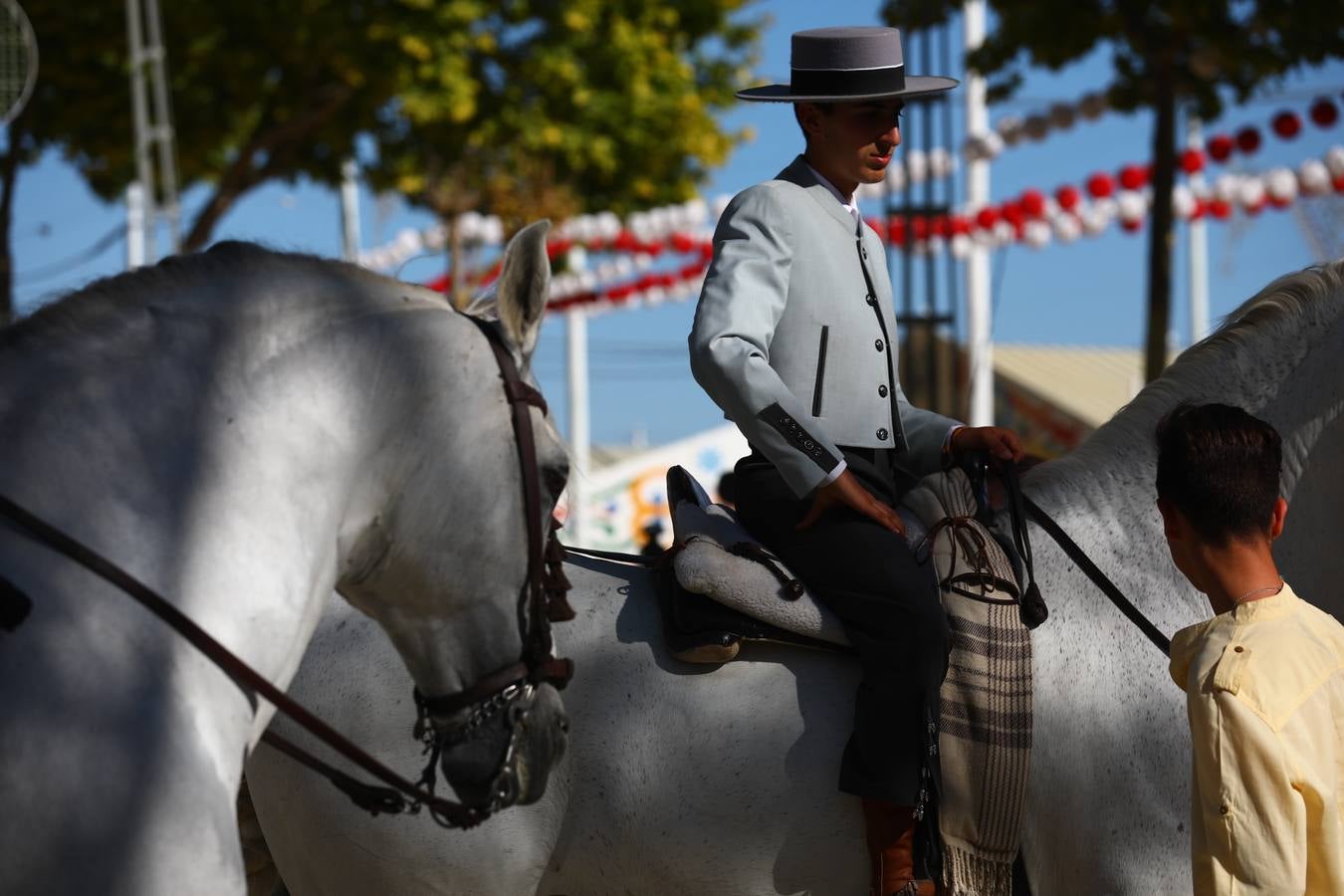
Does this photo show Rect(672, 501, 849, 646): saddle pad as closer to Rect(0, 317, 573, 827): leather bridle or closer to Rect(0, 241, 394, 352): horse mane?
Rect(0, 317, 573, 827): leather bridle

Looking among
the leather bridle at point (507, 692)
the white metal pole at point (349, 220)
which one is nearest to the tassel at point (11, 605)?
the leather bridle at point (507, 692)

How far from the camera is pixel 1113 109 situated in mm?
11680

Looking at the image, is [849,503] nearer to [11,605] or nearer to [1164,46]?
[11,605]

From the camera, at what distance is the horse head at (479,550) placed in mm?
2346

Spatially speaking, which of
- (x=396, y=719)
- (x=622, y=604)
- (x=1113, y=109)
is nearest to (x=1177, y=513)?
(x=622, y=604)

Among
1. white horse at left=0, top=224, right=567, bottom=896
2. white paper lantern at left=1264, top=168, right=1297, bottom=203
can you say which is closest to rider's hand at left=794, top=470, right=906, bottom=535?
white horse at left=0, top=224, right=567, bottom=896

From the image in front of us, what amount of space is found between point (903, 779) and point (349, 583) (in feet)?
4.40

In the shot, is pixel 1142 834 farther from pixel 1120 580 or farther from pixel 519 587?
pixel 519 587

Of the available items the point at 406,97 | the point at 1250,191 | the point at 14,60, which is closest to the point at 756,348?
the point at 14,60

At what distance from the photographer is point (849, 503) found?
326cm

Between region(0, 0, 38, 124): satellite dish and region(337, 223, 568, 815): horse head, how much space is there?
924 cm

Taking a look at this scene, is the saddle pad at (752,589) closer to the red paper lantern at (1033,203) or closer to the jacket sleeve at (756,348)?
the jacket sleeve at (756,348)

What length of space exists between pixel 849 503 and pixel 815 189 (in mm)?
778

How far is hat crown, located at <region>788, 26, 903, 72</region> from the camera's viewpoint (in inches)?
136
